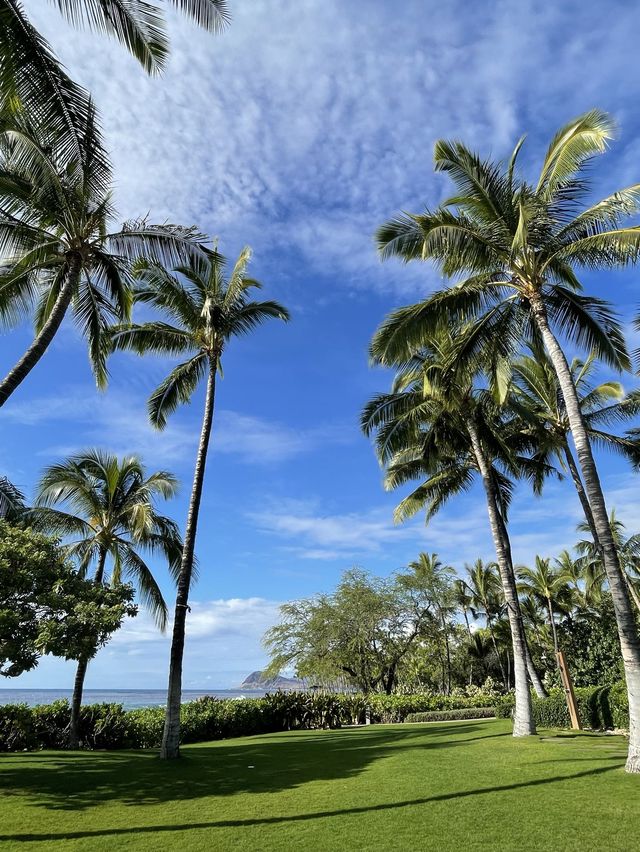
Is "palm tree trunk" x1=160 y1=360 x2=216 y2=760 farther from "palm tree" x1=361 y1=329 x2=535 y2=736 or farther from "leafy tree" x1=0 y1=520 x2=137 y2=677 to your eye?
"palm tree" x1=361 y1=329 x2=535 y2=736

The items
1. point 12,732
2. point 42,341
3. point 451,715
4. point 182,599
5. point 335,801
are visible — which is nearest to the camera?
point 335,801

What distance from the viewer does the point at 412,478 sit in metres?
20.7

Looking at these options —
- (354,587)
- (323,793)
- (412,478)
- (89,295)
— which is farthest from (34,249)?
(354,587)

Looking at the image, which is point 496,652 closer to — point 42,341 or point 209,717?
point 209,717

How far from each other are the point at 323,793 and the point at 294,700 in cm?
1702

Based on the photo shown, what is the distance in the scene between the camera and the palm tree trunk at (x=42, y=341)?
8495mm

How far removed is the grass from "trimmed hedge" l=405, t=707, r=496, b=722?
44.8 feet

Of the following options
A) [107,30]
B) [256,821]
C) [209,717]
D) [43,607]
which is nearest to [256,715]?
[209,717]

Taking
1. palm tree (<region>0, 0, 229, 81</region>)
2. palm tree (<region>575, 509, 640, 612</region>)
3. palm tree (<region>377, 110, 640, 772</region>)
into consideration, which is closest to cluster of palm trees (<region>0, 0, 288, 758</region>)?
palm tree (<region>0, 0, 229, 81</region>)

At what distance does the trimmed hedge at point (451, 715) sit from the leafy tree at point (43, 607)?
19.6 metres

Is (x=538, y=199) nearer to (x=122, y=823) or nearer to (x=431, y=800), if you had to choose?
(x=431, y=800)

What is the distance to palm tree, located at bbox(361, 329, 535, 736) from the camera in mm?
14844

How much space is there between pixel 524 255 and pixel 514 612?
9296 mm

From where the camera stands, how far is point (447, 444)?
1855cm
